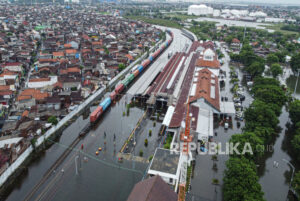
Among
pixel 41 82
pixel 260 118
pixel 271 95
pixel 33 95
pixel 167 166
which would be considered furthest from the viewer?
pixel 41 82

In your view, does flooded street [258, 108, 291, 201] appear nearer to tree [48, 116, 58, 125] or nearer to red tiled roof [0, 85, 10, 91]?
tree [48, 116, 58, 125]

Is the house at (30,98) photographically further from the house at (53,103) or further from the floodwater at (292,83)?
the floodwater at (292,83)

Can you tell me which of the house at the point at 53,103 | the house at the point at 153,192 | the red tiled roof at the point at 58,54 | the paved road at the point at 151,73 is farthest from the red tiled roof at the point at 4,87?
the house at the point at 153,192

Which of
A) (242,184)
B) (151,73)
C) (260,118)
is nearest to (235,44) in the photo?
(151,73)

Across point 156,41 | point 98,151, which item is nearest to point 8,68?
point 98,151

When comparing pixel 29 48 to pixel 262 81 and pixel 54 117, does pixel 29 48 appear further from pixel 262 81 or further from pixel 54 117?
pixel 262 81

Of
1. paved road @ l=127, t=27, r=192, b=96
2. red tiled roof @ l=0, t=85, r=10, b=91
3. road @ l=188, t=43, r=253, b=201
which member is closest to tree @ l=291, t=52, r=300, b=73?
paved road @ l=127, t=27, r=192, b=96

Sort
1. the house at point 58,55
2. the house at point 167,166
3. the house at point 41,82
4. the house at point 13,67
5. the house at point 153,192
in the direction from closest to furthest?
the house at point 153,192
the house at point 167,166
the house at point 41,82
the house at point 13,67
the house at point 58,55

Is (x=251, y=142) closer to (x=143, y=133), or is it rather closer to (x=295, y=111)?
(x=295, y=111)
